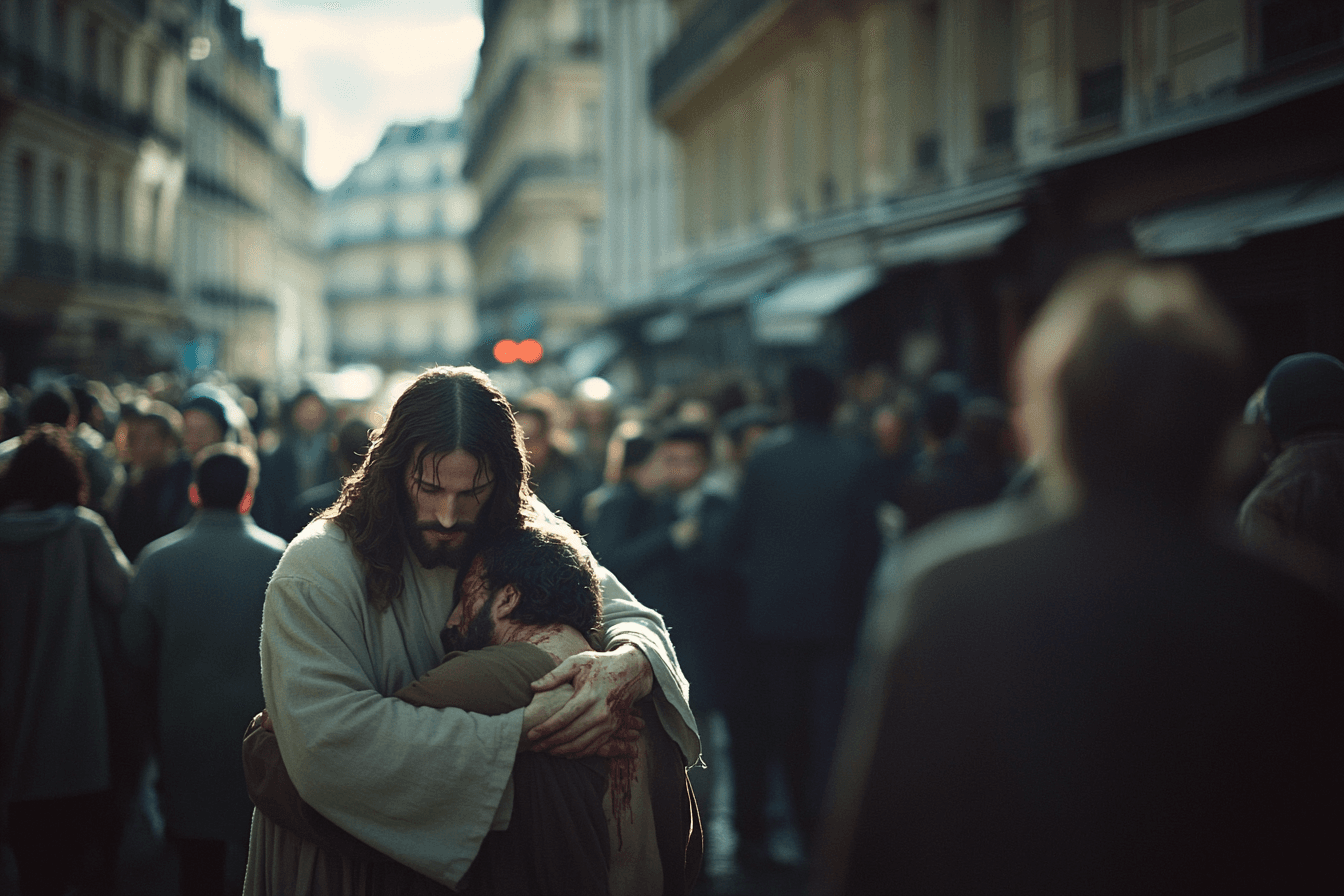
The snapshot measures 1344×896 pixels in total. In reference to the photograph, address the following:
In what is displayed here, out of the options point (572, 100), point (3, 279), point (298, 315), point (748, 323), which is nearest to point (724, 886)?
point (748, 323)

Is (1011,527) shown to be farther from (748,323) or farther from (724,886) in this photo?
(748,323)

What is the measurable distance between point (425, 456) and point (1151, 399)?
1380 millimetres

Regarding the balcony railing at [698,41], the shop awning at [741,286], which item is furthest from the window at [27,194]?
the shop awning at [741,286]

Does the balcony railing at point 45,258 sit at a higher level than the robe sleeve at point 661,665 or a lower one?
higher

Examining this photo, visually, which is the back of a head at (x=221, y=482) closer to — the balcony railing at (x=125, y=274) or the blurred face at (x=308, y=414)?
the blurred face at (x=308, y=414)

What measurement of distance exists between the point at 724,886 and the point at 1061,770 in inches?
162

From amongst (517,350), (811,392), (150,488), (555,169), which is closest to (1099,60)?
(811,392)

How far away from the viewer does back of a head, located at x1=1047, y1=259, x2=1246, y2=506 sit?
175 cm

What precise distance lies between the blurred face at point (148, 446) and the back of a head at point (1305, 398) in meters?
5.02

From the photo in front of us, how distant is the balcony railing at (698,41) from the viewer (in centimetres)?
2091

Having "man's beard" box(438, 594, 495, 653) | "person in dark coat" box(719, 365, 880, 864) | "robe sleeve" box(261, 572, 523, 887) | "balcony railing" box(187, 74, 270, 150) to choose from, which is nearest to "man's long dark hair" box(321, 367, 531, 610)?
"man's beard" box(438, 594, 495, 653)

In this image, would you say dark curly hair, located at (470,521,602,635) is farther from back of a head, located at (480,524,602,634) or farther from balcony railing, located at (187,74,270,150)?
balcony railing, located at (187,74,270,150)

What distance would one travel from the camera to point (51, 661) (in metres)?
4.80

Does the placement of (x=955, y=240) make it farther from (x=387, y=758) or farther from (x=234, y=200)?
(x=234, y=200)
